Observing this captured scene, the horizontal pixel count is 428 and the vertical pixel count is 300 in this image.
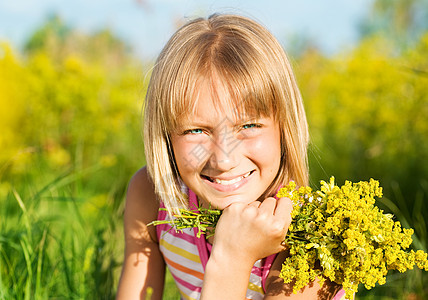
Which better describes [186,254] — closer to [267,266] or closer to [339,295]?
[267,266]

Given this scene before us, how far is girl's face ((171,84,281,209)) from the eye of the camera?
4.88 ft

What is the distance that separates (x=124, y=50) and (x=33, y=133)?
933 centimetres

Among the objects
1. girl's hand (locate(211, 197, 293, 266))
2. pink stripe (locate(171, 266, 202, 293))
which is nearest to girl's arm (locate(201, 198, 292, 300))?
girl's hand (locate(211, 197, 293, 266))

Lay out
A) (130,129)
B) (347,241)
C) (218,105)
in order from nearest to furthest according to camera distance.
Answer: (347,241), (218,105), (130,129)

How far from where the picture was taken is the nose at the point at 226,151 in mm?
1501

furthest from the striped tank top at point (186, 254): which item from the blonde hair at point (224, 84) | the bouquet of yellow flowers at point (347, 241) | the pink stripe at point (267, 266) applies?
the bouquet of yellow flowers at point (347, 241)

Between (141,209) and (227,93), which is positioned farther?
(141,209)

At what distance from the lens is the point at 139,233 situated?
6.23 feet

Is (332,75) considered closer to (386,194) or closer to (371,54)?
(371,54)

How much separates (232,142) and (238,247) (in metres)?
0.35

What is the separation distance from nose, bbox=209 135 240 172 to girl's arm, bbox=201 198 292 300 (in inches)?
6.6

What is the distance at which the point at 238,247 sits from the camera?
4.46ft

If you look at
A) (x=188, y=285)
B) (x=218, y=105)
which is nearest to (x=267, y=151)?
(x=218, y=105)

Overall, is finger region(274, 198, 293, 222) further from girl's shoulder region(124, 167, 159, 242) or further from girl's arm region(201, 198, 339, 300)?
girl's shoulder region(124, 167, 159, 242)
